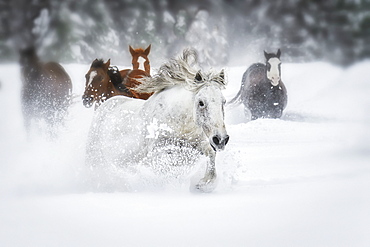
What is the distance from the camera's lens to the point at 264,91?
8117 mm

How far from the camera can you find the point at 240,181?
392cm

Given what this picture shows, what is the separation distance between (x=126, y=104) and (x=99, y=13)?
845cm

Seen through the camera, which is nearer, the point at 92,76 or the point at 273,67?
the point at 92,76

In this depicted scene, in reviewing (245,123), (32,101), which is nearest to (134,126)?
(32,101)

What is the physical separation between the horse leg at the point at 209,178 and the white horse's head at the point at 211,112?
0.27 m

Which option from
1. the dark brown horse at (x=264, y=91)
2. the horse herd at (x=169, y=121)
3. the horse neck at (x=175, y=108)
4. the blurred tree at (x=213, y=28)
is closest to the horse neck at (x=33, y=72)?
the horse herd at (x=169, y=121)

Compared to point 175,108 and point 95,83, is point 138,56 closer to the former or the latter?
point 95,83

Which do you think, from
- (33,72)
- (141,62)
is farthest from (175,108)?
(33,72)

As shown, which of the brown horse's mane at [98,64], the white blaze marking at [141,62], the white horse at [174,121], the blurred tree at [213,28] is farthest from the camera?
the blurred tree at [213,28]

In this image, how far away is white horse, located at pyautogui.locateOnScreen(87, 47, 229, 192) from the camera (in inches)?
120

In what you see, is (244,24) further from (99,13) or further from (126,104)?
(126,104)

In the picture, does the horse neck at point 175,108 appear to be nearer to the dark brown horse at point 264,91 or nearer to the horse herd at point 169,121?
the horse herd at point 169,121

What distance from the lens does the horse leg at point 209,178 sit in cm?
319

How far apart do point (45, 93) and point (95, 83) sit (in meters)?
2.19
